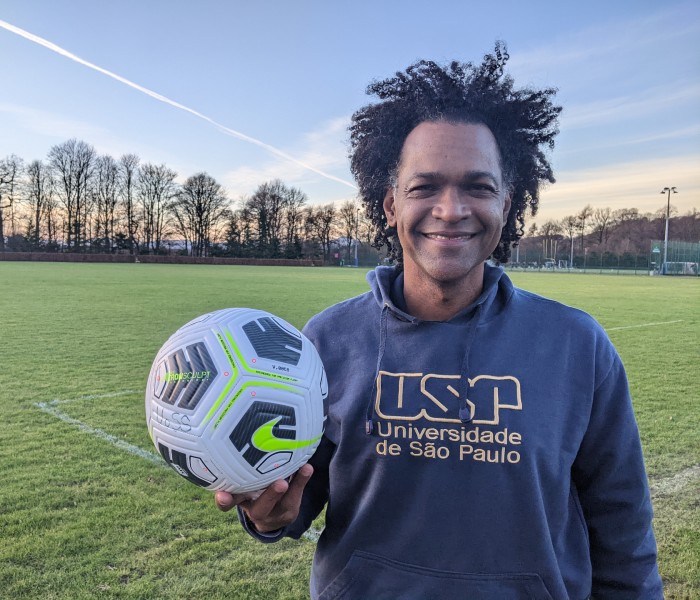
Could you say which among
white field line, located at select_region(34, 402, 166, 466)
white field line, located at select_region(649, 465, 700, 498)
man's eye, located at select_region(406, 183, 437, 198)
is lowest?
white field line, located at select_region(649, 465, 700, 498)

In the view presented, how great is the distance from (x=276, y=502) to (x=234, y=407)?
0.31 m

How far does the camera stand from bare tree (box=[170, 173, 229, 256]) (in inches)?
2859

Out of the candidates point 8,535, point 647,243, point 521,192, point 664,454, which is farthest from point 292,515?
point 647,243

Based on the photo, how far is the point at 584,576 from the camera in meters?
1.64

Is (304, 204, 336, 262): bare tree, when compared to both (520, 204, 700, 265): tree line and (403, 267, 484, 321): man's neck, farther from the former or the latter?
(403, 267, 484, 321): man's neck

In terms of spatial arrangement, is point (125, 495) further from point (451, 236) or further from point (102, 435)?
point (451, 236)

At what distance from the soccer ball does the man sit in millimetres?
91

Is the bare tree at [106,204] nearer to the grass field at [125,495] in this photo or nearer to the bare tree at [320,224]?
the bare tree at [320,224]

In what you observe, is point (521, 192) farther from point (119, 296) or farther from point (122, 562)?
point (119, 296)

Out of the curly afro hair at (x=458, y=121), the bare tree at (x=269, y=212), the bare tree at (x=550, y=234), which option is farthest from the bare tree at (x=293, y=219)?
the curly afro hair at (x=458, y=121)

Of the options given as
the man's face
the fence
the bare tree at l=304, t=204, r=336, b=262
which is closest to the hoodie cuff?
the man's face

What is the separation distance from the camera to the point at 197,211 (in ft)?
240

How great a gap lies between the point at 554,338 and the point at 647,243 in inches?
3675

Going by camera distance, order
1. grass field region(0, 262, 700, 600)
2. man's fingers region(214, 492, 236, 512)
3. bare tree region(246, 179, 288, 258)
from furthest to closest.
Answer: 1. bare tree region(246, 179, 288, 258)
2. grass field region(0, 262, 700, 600)
3. man's fingers region(214, 492, 236, 512)
